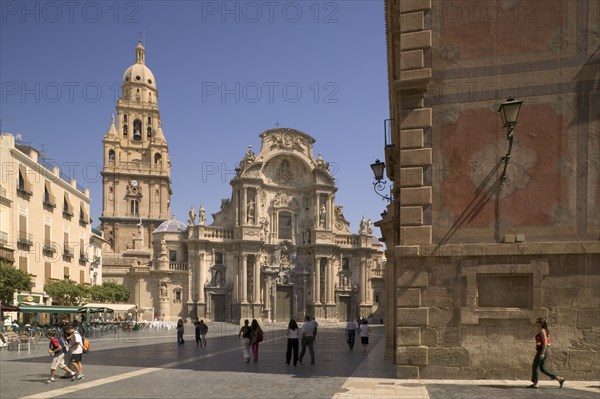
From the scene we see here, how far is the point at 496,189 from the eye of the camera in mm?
13555

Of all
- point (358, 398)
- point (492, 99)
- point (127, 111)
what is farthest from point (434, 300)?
point (127, 111)

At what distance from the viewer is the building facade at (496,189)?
1289 cm

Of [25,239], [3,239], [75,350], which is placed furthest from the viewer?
[25,239]

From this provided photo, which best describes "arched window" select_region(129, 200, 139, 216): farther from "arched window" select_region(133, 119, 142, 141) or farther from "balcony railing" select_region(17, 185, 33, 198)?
"balcony railing" select_region(17, 185, 33, 198)

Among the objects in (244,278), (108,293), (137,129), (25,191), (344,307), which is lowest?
(344,307)

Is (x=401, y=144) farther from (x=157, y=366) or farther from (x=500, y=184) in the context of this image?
(x=157, y=366)

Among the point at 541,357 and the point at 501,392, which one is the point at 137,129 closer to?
the point at 541,357

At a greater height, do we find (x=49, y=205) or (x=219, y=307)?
(x=49, y=205)

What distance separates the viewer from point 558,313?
41.9 feet

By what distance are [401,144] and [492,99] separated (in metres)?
2.24

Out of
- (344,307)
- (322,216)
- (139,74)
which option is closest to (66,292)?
(322,216)

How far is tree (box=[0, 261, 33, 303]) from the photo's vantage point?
105ft

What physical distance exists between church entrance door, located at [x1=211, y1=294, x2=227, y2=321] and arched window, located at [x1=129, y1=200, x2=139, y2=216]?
27700 millimetres

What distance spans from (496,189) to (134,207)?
2964 inches
